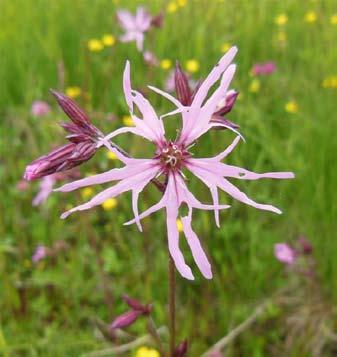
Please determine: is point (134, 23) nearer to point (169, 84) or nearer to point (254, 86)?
point (169, 84)

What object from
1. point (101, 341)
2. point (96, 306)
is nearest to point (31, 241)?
point (96, 306)

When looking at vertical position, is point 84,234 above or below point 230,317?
above

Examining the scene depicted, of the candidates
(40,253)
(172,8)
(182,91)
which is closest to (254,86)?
(172,8)

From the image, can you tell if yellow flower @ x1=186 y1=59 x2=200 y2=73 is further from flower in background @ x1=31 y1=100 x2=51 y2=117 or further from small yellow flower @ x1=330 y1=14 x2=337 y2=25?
small yellow flower @ x1=330 y1=14 x2=337 y2=25

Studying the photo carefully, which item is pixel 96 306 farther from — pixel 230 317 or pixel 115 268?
pixel 230 317

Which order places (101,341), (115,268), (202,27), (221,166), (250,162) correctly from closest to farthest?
(221,166), (101,341), (115,268), (250,162), (202,27)

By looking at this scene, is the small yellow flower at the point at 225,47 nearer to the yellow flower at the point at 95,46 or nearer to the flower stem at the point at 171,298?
the yellow flower at the point at 95,46

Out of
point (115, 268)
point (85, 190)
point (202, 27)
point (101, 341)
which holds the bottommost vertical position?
point (101, 341)
